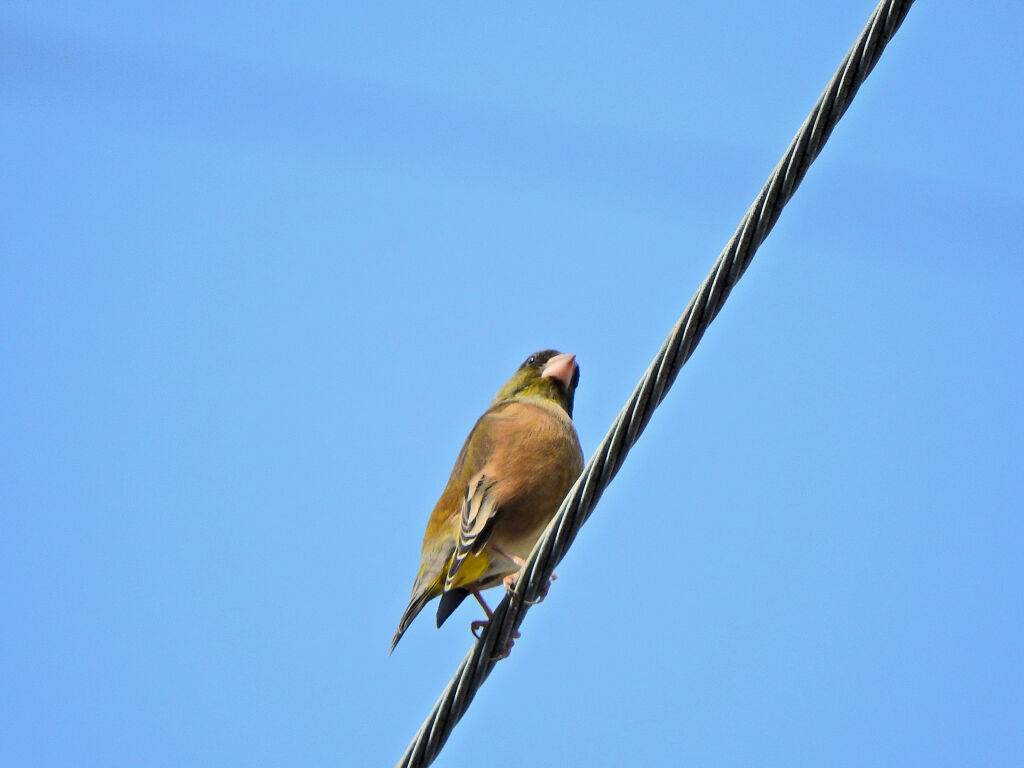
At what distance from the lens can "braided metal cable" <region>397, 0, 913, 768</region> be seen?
3.22m

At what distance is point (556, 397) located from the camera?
274 inches

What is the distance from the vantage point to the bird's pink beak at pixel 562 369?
7.00 m

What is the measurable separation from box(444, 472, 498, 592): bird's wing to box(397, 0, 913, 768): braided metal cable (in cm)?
146

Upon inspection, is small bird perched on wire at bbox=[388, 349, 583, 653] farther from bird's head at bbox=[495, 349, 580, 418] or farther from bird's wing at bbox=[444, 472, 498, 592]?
bird's head at bbox=[495, 349, 580, 418]

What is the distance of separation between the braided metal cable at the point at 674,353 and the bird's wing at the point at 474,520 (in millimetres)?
1457

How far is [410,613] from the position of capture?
5242 mm

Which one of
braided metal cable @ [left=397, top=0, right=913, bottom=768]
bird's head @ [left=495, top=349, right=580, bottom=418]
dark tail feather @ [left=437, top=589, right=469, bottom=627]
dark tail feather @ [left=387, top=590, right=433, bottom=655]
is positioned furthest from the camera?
bird's head @ [left=495, top=349, right=580, bottom=418]

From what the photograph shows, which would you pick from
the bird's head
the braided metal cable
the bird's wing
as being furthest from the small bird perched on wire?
the braided metal cable

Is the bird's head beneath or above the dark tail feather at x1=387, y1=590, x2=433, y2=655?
above

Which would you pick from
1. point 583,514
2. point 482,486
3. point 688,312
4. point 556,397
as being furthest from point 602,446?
point 556,397

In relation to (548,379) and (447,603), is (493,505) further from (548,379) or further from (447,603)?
(548,379)

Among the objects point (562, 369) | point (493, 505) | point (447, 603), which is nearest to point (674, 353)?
point (493, 505)

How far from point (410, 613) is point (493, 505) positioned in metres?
0.60

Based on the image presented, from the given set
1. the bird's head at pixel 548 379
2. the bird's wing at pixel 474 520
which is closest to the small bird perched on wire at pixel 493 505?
the bird's wing at pixel 474 520
